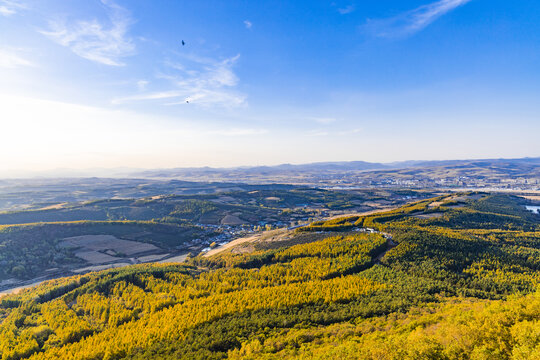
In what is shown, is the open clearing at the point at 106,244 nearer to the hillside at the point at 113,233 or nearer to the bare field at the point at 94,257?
the hillside at the point at 113,233

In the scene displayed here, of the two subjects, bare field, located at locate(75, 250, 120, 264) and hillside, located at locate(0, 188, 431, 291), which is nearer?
hillside, located at locate(0, 188, 431, 291)

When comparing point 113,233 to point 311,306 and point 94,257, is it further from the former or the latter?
point 311,306

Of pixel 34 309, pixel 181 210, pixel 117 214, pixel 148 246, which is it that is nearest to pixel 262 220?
pixel 181 210

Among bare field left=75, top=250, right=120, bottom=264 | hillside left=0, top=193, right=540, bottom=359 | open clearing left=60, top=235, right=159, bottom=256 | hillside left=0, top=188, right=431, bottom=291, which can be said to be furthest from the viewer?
A: open clearing left=60, top=235, right=159, bottom=256

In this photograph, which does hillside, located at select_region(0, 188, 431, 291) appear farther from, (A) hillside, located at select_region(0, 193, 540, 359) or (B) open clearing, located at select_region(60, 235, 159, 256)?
(A) hillside, located at select_region(0, 193, 540, 359)

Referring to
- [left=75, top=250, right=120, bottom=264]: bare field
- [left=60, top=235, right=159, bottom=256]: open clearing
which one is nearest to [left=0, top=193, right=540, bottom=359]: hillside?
[left=75, top=250, right=120, bottom=264]: bare field

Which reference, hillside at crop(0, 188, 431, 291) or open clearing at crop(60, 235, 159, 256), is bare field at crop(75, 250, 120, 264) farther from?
open clearing at crop(60, 235, 159, 256)

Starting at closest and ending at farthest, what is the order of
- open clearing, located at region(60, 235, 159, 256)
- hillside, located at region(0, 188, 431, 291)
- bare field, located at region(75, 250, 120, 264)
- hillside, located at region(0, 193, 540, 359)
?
hillside, located at region(0, 193, 540, 359) → hillside, located at region(0, 188, 431, 291) → bare field, located at region(75, 250, 120, 264) → open clearing, located at region(60, 235, 159, 256)

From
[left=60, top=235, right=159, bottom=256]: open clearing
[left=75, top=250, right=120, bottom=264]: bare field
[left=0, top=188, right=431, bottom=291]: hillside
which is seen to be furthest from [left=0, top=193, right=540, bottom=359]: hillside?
[left=60, top=235, right=159, bottom=256]: open clearing

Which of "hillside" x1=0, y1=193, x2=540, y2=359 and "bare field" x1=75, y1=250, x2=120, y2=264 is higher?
"hillside" x1=0, y1=193, x2=540, y2=359
